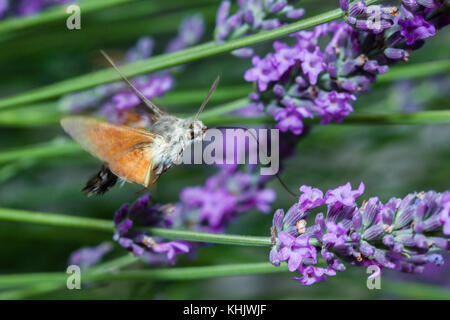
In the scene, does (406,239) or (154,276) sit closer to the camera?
(406,239)

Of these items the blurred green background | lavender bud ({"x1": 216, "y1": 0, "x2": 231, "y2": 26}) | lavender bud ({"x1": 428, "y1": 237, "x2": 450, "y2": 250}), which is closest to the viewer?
lavender bud ({"x1": 428, "y1": 237, "x2": 450, "y2": 250})

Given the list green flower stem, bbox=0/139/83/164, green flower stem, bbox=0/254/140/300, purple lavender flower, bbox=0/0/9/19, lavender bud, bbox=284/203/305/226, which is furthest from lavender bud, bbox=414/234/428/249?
purple lavender flower, bbox=0/0/9/19

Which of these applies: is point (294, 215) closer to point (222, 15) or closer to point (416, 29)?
point (416, 29)

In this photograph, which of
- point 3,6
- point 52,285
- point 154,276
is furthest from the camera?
point 3,6

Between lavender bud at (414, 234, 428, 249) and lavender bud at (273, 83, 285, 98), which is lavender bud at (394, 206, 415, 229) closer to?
lavender bud at (414, 234, 428, 249)

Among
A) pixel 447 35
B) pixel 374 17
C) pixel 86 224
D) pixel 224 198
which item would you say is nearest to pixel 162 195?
pixel 224 198

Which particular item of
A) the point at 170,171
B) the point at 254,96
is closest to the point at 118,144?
the point at 254,96
